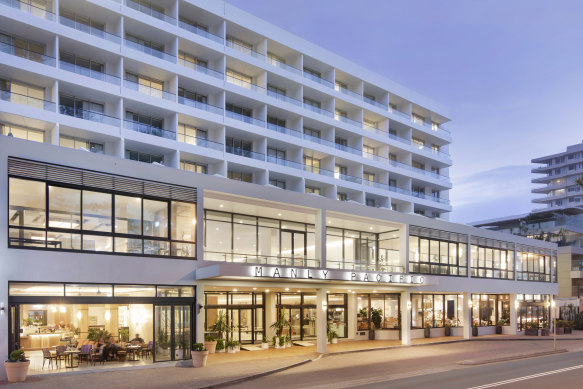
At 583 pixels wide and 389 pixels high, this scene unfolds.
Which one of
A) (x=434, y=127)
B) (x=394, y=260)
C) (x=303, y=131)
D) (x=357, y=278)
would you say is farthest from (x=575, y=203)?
(x=357, y=278)

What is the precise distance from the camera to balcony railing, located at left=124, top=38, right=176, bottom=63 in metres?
42.7

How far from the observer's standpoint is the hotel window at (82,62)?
40.5 meters

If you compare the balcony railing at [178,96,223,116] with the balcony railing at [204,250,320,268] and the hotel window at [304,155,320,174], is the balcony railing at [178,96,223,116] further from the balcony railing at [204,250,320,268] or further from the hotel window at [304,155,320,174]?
the balcony railing at [204,250,320,268]

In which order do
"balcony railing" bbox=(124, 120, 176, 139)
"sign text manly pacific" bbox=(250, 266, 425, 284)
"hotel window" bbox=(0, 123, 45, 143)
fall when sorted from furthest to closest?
"balcony railing" bbox=(124, 120, 176, 139) → "hotel window" bbox=(0, 123, 45, 143) → "sign text manly pacific" bbox=(250, 266, 425, 284)

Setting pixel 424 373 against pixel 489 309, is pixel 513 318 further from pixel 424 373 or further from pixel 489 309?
pixel 424 373

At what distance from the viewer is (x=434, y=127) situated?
73312 mm

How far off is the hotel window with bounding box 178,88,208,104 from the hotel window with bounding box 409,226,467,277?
2254cm

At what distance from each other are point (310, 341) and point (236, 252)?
8.19m

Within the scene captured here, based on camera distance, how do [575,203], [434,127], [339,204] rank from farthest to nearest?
[575,203] → [434,127] → [339,204]

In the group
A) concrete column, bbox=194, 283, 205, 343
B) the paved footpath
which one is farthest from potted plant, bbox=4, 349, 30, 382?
concrete column, bbox=194, 283, 205, 343

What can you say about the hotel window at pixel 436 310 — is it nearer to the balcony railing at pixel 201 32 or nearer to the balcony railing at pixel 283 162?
the balcony railing at pixel 283 162

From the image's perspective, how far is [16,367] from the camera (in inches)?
716

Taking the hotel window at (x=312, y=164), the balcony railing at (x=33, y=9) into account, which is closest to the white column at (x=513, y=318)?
the hotel window at (x=312, y=164)

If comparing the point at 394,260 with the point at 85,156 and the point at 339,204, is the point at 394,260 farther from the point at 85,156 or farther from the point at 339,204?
the point at 85,156
